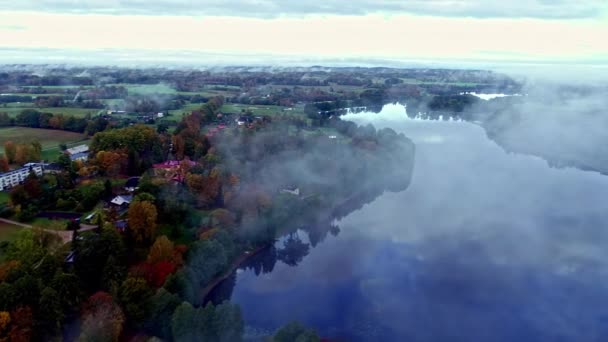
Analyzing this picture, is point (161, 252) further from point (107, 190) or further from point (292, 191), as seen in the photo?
point (292, 191)

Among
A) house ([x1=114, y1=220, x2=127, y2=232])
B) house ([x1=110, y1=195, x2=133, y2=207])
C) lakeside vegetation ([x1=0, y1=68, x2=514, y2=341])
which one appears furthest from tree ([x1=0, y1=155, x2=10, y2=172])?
house ([x1=114, y1=220, x2=127, y2=232])

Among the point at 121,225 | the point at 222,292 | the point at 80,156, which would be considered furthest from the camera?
the point at 80,156

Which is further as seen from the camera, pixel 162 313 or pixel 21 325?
pixel 162 313

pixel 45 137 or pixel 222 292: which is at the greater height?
pixel 45 137

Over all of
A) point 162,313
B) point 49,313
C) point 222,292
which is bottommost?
point 222,292

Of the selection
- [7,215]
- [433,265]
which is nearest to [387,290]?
[433,265]

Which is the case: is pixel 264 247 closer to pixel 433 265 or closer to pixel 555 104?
pixel 433 265

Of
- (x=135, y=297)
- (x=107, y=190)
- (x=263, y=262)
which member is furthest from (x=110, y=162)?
(x=135, y=297)
